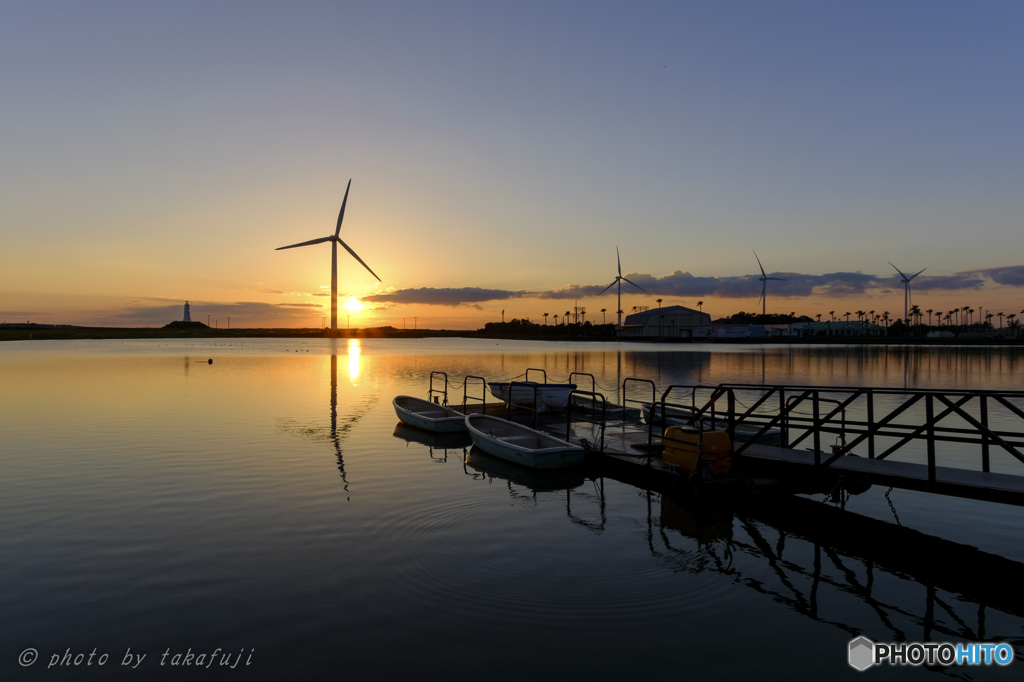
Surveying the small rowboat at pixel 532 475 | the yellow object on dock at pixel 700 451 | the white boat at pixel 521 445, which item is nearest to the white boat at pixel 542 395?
the white boat at pixel 521 445

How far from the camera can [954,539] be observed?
1312cm

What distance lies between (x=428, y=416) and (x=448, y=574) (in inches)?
732

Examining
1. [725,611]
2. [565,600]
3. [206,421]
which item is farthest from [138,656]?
[206,421]

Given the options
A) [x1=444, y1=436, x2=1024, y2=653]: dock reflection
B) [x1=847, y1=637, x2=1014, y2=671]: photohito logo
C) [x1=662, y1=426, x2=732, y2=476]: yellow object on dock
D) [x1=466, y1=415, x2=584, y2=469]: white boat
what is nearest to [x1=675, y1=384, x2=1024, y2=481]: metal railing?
[x1=662, y1=426, x2=732, y2=476]: yellow object on dock

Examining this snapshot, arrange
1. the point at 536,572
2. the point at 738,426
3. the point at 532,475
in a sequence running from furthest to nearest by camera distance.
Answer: the point at 738,426 < the point at 532,475 < the point at 536,572

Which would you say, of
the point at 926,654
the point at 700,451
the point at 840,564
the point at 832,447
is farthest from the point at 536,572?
the point at 832,447

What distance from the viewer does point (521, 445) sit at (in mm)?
21500

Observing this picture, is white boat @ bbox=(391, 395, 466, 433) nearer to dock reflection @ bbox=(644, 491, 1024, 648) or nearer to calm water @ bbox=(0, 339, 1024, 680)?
calm water @ bbox=(0, 339, 1024, 680)

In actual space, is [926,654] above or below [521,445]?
below

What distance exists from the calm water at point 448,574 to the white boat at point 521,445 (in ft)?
2.79

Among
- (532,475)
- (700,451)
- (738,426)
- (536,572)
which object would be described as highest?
(700,451)

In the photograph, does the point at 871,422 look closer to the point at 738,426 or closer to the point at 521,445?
the point at 738,426

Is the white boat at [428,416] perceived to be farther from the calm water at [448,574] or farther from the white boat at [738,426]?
the white boat at [738,426]

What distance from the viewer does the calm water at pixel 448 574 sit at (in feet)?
26.9
